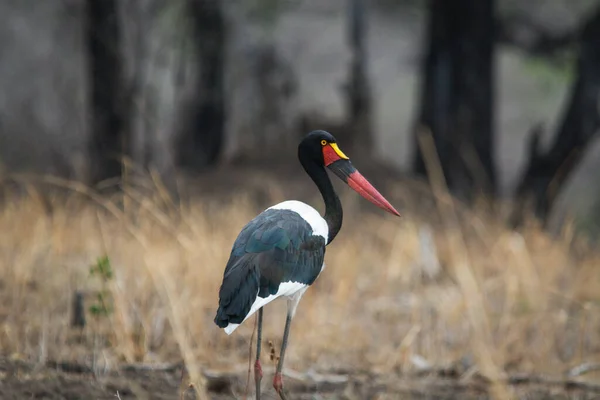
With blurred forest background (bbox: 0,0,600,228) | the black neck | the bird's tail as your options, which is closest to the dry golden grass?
the black neck

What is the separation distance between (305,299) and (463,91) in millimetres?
6262

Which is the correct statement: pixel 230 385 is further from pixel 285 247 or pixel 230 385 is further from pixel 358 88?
pixel 358 88

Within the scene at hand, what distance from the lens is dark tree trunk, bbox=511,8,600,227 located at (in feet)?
32.4

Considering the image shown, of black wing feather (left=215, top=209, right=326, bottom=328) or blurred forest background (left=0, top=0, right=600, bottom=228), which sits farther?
blurred forest background (left=0, top=0, right=600, bottom=228)

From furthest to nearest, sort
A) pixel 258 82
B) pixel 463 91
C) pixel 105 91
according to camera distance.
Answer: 1. pixel 258 82
2. pixel 463 91
3. pixel 105 91

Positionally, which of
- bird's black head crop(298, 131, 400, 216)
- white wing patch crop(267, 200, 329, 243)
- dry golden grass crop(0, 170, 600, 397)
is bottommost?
dry golden grass crop(0, 170, 600, 397)

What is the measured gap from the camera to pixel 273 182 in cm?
1189

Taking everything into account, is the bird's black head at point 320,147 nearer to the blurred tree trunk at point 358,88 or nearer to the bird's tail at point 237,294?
the bird's tail at point 237,294

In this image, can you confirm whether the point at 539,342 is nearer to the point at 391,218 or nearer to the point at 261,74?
the point at 391,218

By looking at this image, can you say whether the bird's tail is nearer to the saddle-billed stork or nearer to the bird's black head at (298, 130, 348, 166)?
the saddle-billed stork

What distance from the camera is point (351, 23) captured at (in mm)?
16500

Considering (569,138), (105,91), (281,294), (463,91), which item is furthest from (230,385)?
(463,91)

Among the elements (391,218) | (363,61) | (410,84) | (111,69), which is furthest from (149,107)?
(410,84)

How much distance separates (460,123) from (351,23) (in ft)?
15.7
